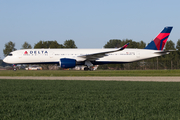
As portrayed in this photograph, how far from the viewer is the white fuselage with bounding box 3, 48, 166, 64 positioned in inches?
1298

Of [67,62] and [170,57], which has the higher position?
[170,57]

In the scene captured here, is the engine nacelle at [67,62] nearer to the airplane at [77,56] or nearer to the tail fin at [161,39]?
the airplane at [77,56]

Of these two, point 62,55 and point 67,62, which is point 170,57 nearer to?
point 62,55

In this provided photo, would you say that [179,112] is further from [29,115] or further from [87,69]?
[87,69]

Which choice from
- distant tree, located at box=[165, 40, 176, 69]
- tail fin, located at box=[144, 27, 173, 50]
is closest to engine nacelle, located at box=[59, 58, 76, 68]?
tail fin, located at box=[144, 27, 173, 50]

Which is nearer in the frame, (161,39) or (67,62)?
(67,62)

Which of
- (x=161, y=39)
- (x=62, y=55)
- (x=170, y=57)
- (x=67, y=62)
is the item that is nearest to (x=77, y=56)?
(x=62, y=55)

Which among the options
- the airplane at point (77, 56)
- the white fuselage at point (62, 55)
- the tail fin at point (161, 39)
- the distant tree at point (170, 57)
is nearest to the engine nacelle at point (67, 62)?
the airplane at point (77, 56)

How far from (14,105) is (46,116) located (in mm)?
1725

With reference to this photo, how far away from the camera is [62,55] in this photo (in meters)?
33.3

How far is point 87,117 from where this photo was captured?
222 inches

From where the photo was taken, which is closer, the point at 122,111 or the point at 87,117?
the point at 87,117

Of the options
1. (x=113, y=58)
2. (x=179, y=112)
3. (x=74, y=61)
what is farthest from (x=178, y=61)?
(x=179, y=112)

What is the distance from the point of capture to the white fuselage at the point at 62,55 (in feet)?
108
